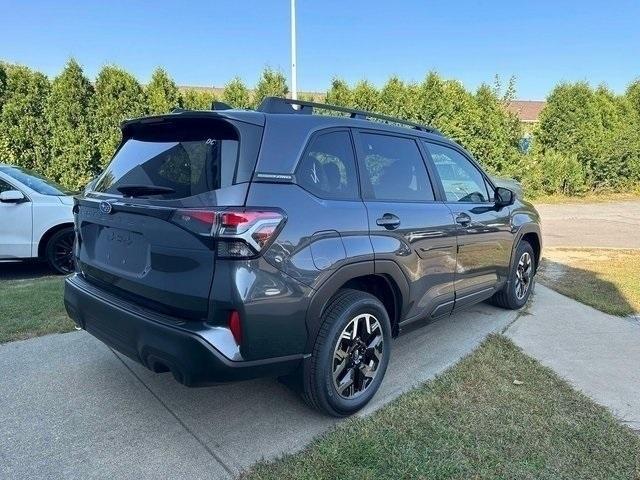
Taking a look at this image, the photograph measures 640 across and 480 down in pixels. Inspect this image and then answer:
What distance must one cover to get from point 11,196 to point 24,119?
244 inches

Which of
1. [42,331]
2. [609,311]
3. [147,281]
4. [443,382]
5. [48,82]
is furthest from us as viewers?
[48,82]

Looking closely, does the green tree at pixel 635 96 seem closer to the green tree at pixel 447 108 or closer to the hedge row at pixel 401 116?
the hedge row at pixel 401 116

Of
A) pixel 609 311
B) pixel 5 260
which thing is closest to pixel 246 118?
pixel 609 311

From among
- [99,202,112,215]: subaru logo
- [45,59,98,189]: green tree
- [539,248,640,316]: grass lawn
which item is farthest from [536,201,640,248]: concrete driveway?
[45,59,98,189]: green tree

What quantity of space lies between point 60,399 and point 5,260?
401 centimetres

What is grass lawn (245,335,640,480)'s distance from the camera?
Result: 243 centimetres

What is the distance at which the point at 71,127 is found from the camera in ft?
37.3

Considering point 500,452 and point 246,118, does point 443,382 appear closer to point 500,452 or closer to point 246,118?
point 500,452

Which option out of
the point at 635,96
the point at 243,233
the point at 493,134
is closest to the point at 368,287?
the point at 243,233

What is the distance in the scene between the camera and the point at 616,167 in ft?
57.9

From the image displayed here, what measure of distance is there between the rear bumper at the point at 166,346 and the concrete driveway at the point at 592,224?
8116 millimetres

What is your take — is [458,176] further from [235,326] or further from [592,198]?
[592,198]

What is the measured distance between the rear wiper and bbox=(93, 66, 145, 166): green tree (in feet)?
31.9

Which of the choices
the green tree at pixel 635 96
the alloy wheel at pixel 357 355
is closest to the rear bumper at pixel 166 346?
the alloy wheel at pixel 357 355
